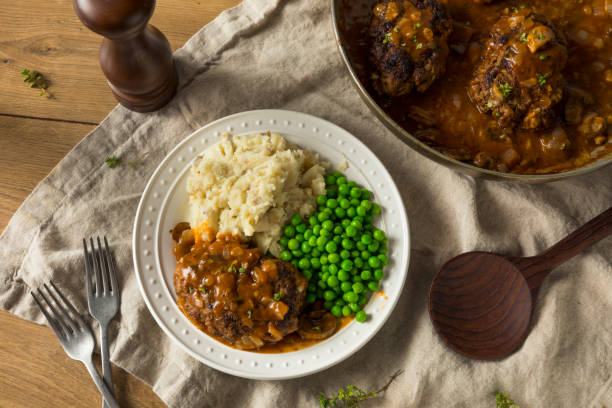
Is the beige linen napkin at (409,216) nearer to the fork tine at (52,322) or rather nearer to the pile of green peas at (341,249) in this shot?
the fork tine at (52,322)

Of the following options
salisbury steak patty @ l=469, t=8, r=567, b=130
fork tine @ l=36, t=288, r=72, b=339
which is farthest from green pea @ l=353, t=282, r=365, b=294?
fork tine @ l=36, t=288, r=72, b=339

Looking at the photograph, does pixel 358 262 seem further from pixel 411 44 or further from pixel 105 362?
pixel 105 362

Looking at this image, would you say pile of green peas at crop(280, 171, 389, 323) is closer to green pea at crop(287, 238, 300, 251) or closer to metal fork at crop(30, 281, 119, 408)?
green pea at crop(287, 238, 300, 251)

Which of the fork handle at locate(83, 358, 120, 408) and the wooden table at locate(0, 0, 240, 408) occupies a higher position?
the wooden table at locate(0, 0, 240, 408)

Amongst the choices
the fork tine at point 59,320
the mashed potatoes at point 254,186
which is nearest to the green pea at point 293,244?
the mashed potatoes at point 254,186

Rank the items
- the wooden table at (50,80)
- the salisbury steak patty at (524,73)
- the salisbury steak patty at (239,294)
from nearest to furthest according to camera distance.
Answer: the salisbury steak patty at (524,73) < the salisbury steak patty at (239,294) < the wooden table at (50,80)

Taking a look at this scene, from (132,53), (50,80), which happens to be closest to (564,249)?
(132,53)
